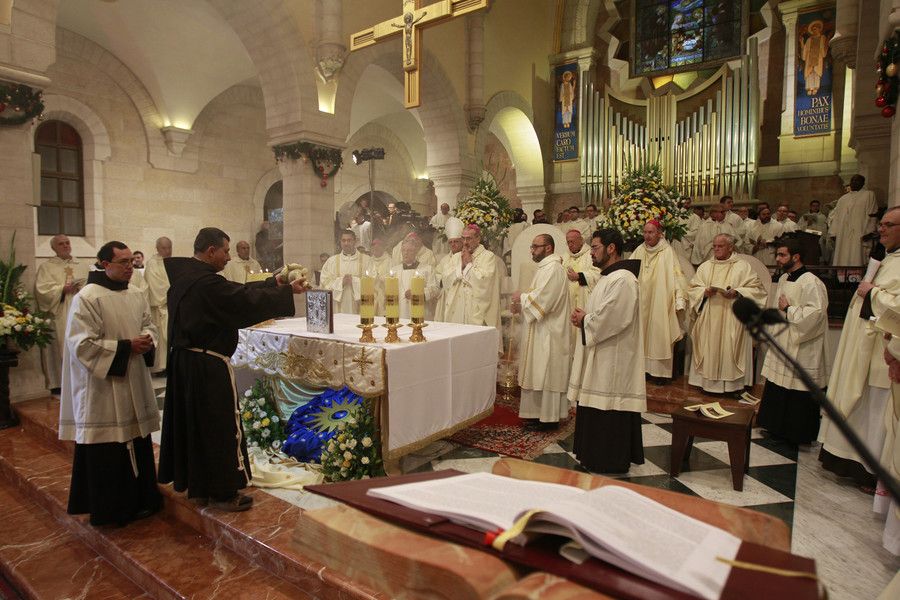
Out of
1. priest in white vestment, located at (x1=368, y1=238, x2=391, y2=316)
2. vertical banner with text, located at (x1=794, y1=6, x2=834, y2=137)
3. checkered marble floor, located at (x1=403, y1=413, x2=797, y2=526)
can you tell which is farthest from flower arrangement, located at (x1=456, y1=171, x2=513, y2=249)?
vertical banner with text, located at (x1=794, y1=6, x2=834, y2=137)

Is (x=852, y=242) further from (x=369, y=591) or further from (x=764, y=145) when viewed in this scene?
(x=369, y=591)

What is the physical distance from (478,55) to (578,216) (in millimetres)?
4249

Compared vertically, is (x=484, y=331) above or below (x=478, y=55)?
below

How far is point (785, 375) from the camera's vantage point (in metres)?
5.05

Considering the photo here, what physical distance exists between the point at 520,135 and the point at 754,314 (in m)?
15.6

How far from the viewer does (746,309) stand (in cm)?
111

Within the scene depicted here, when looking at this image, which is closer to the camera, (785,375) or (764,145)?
(785,375)

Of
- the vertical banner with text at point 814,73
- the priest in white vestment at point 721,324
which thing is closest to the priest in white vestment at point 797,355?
the priest in white vestment at point 721,324

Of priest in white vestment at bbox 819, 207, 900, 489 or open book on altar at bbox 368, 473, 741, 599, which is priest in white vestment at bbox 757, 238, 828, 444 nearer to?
priest in white vestment at bbox 819, 207, 900, 489

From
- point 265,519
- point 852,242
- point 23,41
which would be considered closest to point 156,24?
point 23,41

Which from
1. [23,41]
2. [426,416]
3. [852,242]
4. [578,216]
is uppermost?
[23,41]

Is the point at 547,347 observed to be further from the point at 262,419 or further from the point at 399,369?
the point at 262,419

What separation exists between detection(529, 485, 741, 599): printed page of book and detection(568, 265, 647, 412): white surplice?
341cm

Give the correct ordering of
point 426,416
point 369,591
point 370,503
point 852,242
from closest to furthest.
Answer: point 370,503 < point 369,591 < point 426,416 < point 852,242
